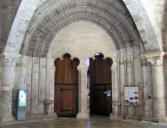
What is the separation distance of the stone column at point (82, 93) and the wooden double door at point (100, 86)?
59.2 inches

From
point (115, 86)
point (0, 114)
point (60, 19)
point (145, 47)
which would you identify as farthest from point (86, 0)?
Answer: point (0, 114)

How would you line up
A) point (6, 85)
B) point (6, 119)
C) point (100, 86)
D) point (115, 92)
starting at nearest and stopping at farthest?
point (6, 119) → point (6, 85) → point (115, 92) → point (100, 86)

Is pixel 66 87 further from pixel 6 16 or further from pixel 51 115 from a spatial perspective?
pixel 6 16

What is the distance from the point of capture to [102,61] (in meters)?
11.4

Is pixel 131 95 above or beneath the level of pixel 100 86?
beneath

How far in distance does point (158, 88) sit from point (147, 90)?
1.89ft

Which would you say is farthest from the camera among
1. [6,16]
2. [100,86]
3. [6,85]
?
[100,86]

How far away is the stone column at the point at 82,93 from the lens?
9531mm

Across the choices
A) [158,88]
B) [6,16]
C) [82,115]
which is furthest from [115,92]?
[6,16]

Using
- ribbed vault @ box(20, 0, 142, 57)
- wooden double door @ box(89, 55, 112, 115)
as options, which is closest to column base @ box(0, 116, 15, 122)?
ribbed vault @ box(20, 0, 142, 57)

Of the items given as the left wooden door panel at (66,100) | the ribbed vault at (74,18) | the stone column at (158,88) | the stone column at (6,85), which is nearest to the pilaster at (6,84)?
the stone column at (6,85)

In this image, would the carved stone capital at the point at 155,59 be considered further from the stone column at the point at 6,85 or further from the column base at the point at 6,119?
the column base at the point at 6,119

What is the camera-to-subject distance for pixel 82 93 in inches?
381

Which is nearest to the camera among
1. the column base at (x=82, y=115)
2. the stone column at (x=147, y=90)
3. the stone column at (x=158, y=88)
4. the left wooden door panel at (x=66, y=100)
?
the stone column at (x=158, y=88)
